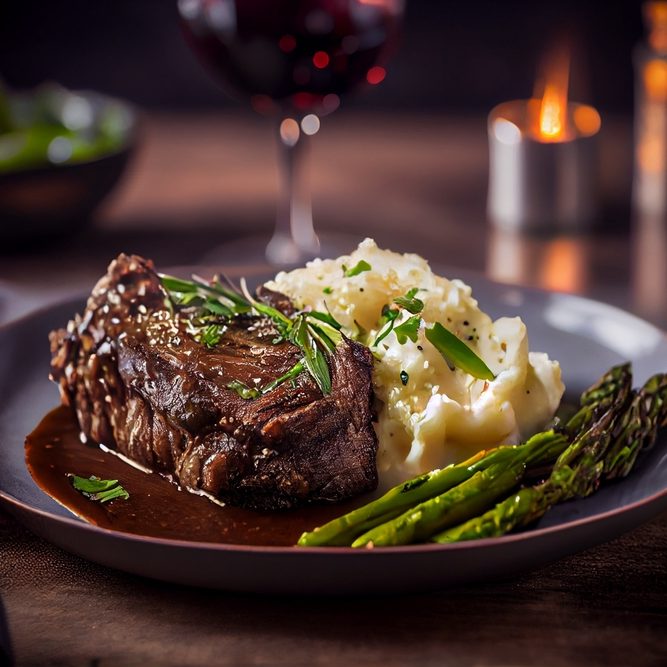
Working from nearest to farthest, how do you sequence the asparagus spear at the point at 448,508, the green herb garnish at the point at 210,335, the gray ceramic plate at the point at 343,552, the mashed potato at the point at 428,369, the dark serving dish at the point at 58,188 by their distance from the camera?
the gray ceramic plate at the point at 343,552 < the asparagus spear at the point at 448,508 < the mashed potato at the point at 428,369 < the green herb garnish at the point at 210,335 < the dark serving dish at the point at 58,188

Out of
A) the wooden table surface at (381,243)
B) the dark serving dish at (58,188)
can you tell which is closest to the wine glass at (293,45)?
the dark serving dish at (58,188)

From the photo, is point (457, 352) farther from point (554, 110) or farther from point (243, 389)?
point (554, 110)

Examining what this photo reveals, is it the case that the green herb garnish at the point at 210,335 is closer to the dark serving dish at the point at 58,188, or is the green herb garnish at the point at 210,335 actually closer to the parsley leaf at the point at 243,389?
the parsley leaf at the point at 243,389

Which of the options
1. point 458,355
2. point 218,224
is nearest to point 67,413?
point 458,355

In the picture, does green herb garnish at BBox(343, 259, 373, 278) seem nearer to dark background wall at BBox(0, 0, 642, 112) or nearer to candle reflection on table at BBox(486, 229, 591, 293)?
candle reflection on table at BBox(486, 229, 591, 293)

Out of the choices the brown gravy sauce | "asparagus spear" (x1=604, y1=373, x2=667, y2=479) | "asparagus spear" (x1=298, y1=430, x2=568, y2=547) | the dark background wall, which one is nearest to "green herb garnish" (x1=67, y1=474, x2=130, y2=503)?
the brown gravy sauce

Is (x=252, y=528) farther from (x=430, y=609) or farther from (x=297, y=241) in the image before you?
(x=297, y=241)
